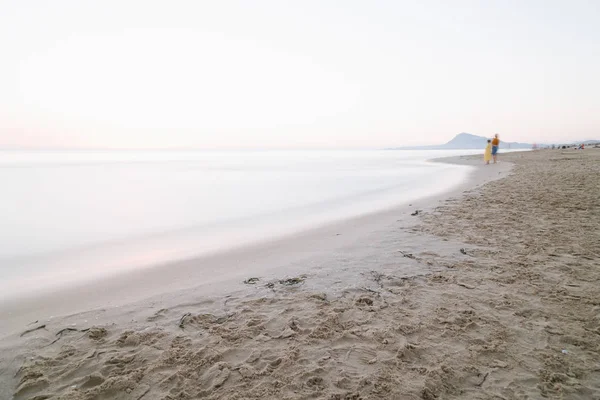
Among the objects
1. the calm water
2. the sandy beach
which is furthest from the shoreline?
the calm water

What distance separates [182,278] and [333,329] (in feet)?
8.50

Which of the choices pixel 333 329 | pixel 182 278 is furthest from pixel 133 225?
pixel 333 329

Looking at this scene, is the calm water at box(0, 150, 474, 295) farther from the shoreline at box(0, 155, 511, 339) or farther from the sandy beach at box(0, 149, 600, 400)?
the sandy beach at box(0, 149, 600, 400)

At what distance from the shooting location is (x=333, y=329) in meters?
3.15

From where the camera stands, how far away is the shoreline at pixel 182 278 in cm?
386

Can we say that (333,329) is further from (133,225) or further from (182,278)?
(133,225)

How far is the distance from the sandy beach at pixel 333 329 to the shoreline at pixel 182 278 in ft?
0.11

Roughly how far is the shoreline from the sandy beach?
33mm

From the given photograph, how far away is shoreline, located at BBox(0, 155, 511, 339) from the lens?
12.7 ft

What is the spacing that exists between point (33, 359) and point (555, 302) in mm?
5268

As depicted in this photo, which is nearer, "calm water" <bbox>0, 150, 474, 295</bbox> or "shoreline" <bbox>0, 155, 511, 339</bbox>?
"shoreline" <bbox>0, 155, 511, 339</bbox>

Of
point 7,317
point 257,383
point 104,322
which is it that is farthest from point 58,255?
point 257,383

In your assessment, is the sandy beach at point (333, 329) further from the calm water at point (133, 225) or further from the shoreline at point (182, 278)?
the calm water at point (133, 225)

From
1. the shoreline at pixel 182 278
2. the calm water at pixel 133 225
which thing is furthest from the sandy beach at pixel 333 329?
the calm water at pixel 133 225
